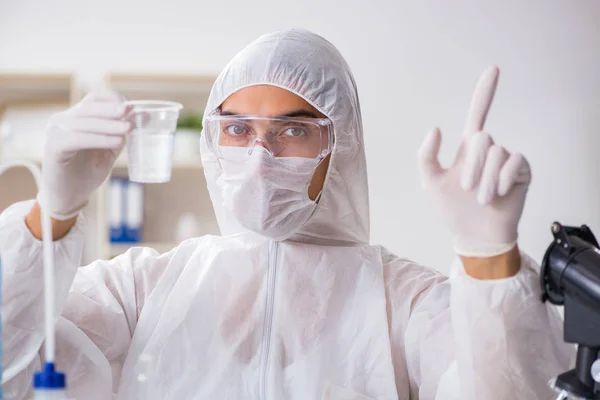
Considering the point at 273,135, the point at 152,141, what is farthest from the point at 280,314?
the point at 152,141

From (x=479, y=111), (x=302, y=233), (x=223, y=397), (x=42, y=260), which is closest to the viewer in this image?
(x=479, y=111)

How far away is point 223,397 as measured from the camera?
1.32 meters

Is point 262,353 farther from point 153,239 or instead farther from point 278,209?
point 153,239

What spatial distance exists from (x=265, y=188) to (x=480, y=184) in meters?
0.51

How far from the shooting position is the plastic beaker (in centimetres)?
111

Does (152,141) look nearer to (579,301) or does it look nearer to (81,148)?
(81,148)

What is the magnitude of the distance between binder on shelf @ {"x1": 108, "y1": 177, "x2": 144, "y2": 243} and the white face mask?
1.75 meters

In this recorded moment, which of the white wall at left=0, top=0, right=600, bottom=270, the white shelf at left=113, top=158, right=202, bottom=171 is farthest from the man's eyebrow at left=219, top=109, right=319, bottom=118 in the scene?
the white wall at left=0, top=0, right=600, bottom=270

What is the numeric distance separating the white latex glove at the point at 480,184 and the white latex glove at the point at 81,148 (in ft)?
1.46

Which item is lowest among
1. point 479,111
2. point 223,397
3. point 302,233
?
point 223,397

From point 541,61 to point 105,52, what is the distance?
208cm

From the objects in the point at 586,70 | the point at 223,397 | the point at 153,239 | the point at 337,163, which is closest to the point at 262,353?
the point at 223,397

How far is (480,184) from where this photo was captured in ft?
3.20

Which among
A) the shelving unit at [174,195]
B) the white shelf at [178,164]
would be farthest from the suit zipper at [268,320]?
the shelving unit at [174,195]
